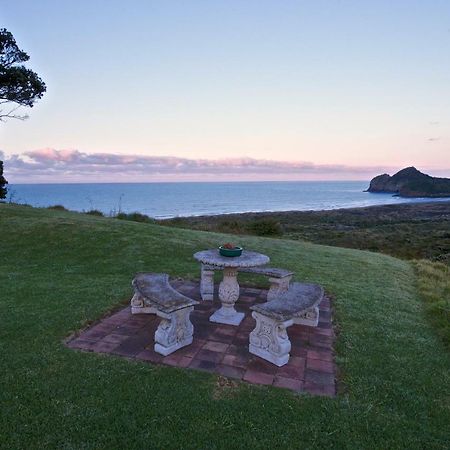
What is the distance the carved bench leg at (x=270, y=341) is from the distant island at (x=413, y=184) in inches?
4618

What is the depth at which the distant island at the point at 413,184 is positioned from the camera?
10888cm

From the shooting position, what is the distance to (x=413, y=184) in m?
113

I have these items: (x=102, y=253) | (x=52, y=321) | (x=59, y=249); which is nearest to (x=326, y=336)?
(x=52, y=321)

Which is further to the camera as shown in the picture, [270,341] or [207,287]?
[207,287]

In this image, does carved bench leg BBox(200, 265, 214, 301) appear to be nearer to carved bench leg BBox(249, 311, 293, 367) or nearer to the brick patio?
the brick patio

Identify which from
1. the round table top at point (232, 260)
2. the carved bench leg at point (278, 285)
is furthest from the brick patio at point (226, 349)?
the round table top at point (232, 260)

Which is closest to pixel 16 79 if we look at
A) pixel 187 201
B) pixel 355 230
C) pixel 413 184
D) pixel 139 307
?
pixel 139 307

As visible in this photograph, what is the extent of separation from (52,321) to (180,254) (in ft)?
17.0

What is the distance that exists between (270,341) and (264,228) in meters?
14.4

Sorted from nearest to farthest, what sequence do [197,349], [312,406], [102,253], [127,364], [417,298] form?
[312,406], [127,364], [197,349], [417,298], [102,253]

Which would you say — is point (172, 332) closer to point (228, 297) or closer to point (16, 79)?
point (228, 297)

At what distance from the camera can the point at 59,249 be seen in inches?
391

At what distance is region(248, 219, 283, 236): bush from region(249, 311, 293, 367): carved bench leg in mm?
13937

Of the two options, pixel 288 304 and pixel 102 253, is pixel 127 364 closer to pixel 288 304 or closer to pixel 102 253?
pixel 288 304
